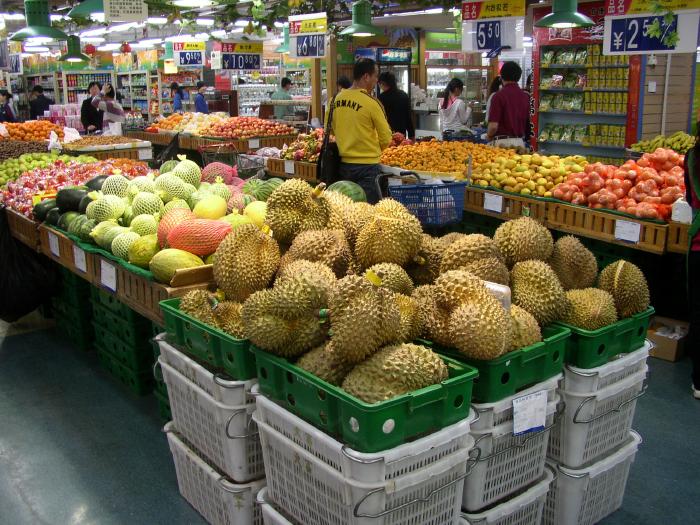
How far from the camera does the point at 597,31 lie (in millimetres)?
8602

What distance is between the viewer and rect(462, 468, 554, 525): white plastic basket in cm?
209

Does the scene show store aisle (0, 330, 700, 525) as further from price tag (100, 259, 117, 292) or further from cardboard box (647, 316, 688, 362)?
price tag (100, 259, 117, 292)

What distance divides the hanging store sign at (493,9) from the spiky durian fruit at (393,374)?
5742 millimetres

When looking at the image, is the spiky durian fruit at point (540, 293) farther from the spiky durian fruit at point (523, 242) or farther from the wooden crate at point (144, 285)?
the wooden crate at point (144, 285)

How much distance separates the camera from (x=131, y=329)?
361cm

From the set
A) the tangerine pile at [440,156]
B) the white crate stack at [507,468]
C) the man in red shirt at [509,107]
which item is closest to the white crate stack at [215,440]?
the white crate stack at [507,468]

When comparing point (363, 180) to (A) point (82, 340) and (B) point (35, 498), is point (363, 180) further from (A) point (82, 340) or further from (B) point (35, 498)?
(B) point (35, 498)

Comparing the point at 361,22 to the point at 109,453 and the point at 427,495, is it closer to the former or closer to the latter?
the point at 109,453

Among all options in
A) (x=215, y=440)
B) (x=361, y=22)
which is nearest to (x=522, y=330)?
(x=215, y=440)

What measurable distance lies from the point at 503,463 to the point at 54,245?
312 cm

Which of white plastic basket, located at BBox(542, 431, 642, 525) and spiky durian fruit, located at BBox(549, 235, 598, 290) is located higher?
spiky durian fruit, located at BBox(549, 235, 598, 290)

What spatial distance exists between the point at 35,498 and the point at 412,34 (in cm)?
1303

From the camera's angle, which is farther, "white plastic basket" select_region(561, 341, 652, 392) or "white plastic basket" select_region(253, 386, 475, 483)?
"white plastic basket" select_region(561, 341, 652, 392)

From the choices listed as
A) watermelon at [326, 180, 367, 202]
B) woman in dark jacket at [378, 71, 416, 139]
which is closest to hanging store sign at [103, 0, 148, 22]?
woman in dark jacket at [378, 71, 416, 139]
